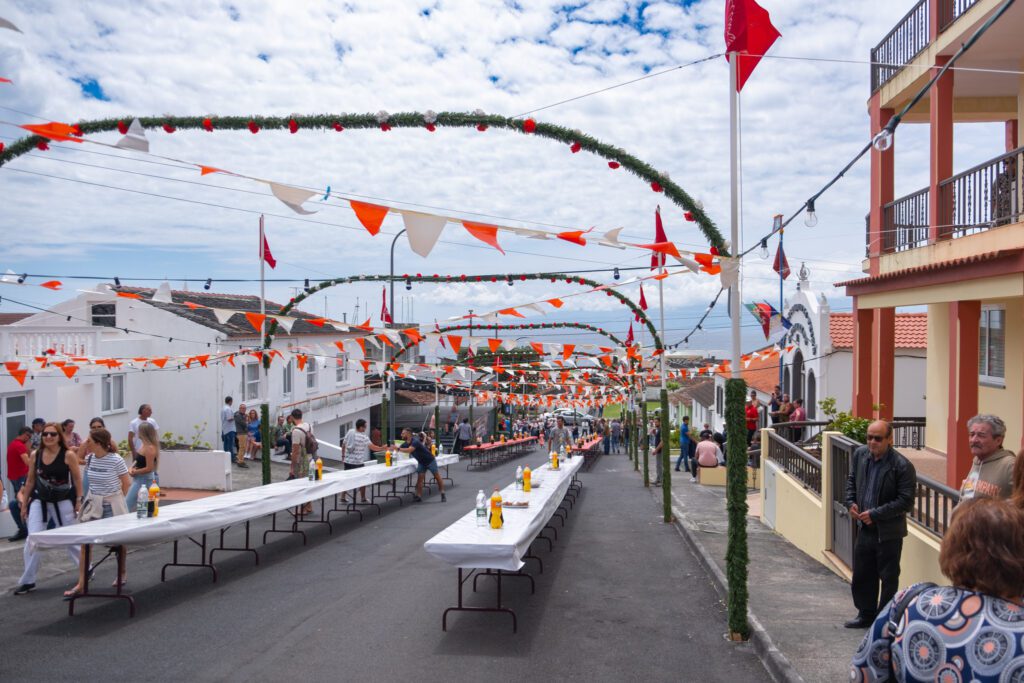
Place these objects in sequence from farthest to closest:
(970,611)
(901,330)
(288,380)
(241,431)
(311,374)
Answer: (311,374), (288,380), (241,431), (901,330), (970,611)

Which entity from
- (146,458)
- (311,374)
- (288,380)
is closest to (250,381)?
(288,380)

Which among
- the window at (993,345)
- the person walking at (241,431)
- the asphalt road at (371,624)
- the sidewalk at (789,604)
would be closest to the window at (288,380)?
the person walking at (241,431)

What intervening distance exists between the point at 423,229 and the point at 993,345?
38.2 ft

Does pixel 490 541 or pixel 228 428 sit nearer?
pixel 490 541

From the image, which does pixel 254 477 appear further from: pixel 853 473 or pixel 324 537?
pixel 853 473

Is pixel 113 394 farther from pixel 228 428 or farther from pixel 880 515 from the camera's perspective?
pixel 880 515

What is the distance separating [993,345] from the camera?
14.2 metres

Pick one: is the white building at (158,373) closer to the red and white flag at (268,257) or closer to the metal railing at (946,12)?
the red and white flag at (268,257)

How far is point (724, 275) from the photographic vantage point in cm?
797

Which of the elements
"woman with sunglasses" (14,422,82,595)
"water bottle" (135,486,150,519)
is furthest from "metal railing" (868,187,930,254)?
"woman with sunglasses" (14,422,82,595)

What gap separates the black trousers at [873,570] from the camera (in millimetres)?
6910

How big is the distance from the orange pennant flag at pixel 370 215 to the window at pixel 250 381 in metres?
20.9

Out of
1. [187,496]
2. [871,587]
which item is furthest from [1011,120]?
[187,496]

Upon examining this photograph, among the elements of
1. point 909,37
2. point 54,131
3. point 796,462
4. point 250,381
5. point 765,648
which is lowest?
point 765,648
